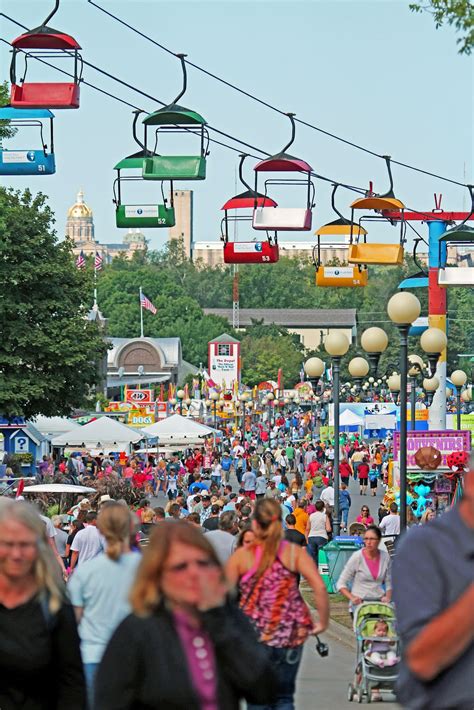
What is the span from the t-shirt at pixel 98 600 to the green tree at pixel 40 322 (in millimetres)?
35298

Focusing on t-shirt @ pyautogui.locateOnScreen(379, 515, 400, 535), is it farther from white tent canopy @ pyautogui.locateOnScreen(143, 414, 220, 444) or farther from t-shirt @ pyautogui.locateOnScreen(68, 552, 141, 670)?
white tent canopy @ pyautogui.locateOnScreen(143, 414, 220, 444)

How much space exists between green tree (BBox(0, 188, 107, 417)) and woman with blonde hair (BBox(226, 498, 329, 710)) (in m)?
34.7

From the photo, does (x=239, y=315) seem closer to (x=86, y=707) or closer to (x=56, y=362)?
(x=56, y=362)

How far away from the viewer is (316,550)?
2170cm

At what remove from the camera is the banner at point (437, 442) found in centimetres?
2684

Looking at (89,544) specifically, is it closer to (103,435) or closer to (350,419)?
(103,435)

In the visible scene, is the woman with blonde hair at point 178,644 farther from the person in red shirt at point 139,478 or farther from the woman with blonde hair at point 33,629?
the person in red shirt at point 139,478

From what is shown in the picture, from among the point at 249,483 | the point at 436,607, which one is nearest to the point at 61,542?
the point at 436,607

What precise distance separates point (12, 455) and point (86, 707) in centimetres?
3382

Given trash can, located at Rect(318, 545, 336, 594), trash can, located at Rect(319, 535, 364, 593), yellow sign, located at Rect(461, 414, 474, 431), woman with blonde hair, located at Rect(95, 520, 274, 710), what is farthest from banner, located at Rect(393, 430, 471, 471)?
yellow sign, located at Rect(461, 414, 474, 431)

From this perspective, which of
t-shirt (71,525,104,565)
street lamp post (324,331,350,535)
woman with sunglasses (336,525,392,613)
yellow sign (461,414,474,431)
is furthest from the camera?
yellow sign (461,414,474,431)

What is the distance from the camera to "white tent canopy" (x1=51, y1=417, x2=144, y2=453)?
126ft

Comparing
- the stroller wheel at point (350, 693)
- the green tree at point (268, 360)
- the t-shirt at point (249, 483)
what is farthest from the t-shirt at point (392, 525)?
the green tree at point (268, 360)

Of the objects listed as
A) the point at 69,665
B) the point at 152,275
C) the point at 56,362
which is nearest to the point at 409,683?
the point at 69,665
